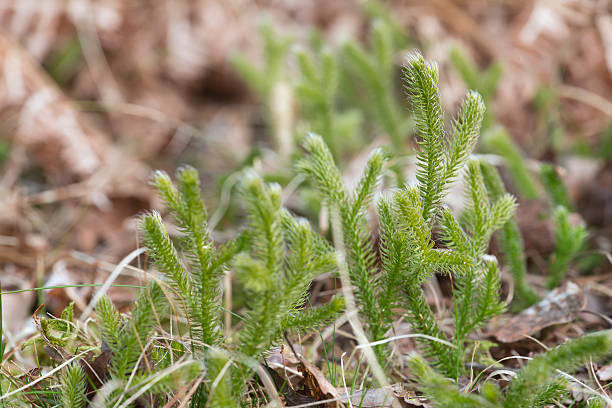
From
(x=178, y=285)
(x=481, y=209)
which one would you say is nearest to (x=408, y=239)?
(x=481, y=209)

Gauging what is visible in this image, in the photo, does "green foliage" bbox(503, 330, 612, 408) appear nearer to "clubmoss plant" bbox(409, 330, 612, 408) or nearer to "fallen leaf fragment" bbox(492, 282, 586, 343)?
"clubmoss plant" bbox(409, 330, 612, 408)

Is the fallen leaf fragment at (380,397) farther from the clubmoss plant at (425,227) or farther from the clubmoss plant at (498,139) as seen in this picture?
the clubmoss plant at (498,139)

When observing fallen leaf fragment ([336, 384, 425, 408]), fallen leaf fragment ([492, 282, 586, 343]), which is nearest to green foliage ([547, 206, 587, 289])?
fallen leaf fragment ([492, 282, 586, 343])

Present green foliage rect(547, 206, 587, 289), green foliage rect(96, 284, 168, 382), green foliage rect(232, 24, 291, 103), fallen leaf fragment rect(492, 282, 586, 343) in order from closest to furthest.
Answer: green foliage rect(96, 284, 168, 382), fallen leaf fragment rect(492, 282, 586, 343), green foliage rect(547, 206, 587, 289), green foliage rect(232, 24, 291, 103)

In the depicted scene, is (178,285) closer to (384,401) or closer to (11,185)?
(384,401)

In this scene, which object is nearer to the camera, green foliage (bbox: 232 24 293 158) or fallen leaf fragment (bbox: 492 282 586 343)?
fallen leaf fragment (bbox: 492 282 586 343)

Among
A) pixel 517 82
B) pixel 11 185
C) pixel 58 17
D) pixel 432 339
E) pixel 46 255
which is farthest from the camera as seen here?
pixel 58 17

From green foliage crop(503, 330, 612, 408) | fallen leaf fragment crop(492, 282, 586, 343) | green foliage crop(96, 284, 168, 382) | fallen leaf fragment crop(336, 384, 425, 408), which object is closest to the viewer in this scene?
green foliage crop(503, 330, 612, 408)

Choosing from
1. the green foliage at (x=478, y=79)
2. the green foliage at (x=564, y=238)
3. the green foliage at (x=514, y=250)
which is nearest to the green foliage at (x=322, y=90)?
the green foliage at (x=478, y=79)
